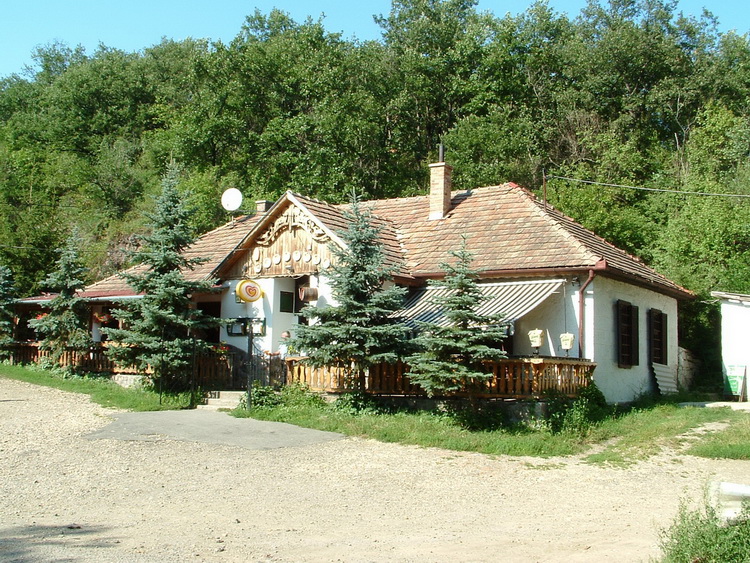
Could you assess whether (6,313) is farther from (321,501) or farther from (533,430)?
(321,501)

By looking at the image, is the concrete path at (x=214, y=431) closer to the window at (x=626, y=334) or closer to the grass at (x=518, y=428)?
the grass at (x=518, y=428)

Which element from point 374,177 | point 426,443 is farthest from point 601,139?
point 426,443

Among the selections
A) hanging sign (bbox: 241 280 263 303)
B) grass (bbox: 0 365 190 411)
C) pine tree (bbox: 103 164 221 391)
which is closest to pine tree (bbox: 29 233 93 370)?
grass (bbox: 0 365 190 411)

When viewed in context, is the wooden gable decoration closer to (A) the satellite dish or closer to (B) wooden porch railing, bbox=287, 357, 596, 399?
(B) wooden porch railing, bbox=287, 357, 596, 399

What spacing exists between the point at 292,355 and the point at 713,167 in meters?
24.3

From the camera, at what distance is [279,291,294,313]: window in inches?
850

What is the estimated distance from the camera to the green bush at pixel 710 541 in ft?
22.2

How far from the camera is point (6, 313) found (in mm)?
29016

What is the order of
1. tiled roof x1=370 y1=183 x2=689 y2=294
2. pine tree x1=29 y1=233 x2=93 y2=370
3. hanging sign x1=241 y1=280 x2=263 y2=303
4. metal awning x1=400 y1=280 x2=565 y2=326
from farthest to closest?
pine tree x1=29 y1=233 x2=93 y2=370 < hanging sign x1=241 y1=280 x2=263 y2=303 < tiled roof x1=370 y1=183 x2=689 y2=294 < metal awning x1=400 y1=280 x2=565 y2=326

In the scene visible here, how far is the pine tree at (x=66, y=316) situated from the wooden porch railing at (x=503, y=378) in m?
9.22

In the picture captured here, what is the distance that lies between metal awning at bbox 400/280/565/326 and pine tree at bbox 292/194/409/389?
0.55m

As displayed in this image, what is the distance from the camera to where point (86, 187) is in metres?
50.0

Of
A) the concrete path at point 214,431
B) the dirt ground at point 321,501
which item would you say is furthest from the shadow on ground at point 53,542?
the concrete path at point 214,431

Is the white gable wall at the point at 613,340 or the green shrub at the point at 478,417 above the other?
the white gable wall at the point at 613,340
